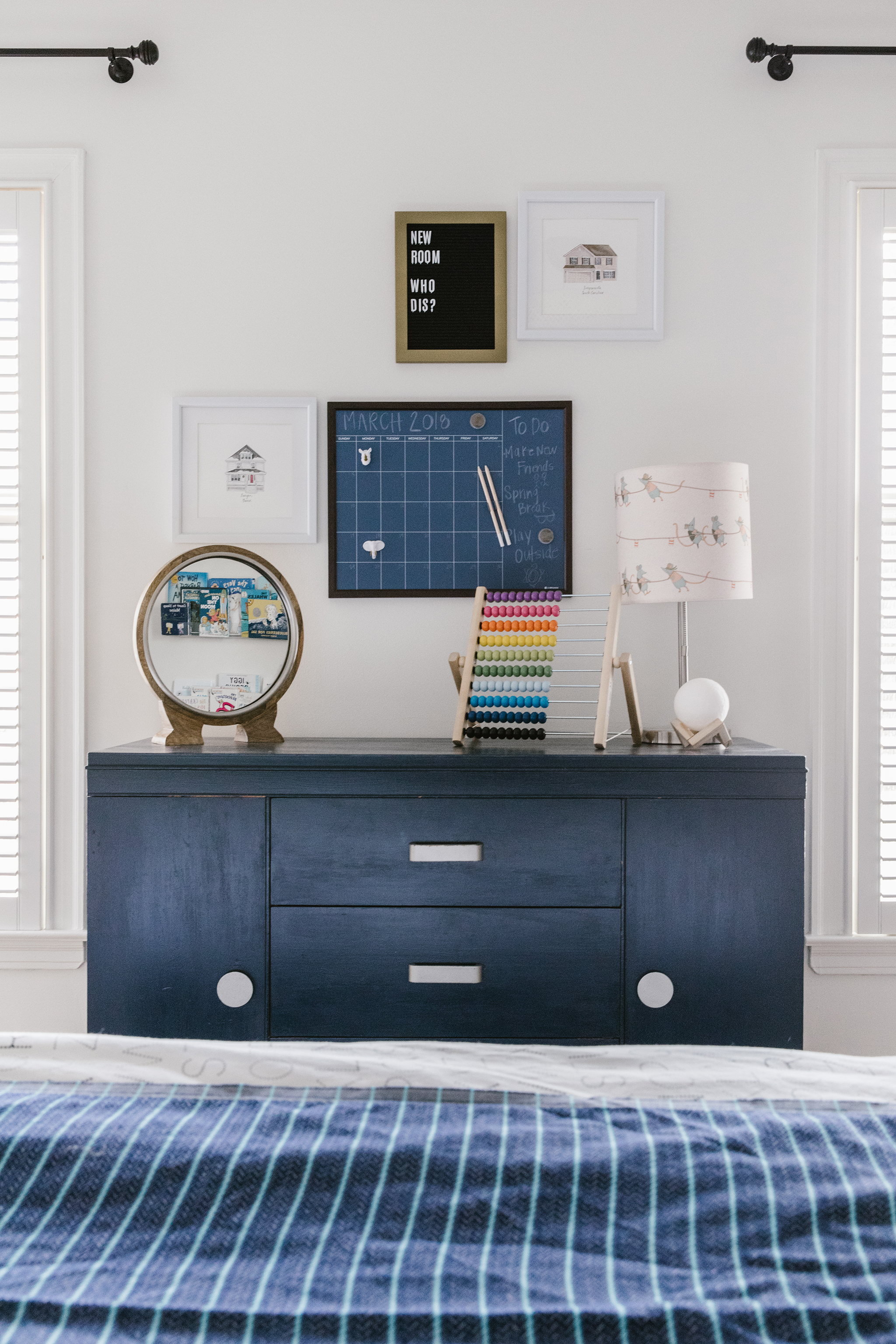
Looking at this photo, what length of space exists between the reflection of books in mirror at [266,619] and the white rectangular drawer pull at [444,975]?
2.51 ft

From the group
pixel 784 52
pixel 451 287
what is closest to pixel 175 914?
pixel 451 287

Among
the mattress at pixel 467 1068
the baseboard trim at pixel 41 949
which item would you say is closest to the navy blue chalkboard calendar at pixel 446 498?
the baseboard trim at pixel 41 949

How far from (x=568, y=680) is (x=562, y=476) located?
0.49 m

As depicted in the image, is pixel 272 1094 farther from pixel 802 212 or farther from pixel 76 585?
pixel 802 212

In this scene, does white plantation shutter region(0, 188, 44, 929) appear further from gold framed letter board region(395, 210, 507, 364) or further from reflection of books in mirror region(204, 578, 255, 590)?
gold framed letter board region(395, 210, 507, 364)

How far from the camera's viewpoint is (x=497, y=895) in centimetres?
170

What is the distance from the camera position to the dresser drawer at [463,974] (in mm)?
1693

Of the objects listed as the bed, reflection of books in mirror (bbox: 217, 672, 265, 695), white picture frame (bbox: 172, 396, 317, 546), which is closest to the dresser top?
reflection of books in mirror (bbox: 217, 672, 265, 695)

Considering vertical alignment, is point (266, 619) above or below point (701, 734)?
above

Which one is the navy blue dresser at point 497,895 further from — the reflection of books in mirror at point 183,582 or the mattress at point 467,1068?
the mattress at point 467,1068

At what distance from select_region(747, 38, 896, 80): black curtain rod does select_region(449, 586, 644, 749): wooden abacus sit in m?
1.28

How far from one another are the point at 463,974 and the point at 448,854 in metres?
0.22

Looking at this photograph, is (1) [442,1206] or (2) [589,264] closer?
(1) [442,1206]

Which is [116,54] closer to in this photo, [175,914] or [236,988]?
[175,914]
